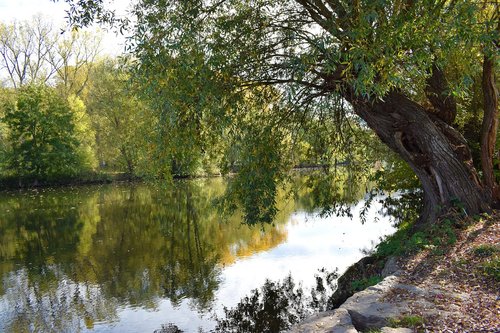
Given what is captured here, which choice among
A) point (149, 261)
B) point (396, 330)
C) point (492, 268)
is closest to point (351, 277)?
point (492, 268)

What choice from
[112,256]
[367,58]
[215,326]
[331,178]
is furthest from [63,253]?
[367,58]

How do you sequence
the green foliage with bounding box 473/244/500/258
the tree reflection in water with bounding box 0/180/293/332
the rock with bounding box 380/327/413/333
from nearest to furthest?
the rock with bounding box 380/327/413/333 → the green foliage with bounding box 473/244/500/258 → the tree reflection in water with bounding box 0/180/293/332

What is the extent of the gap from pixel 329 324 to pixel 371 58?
437cm

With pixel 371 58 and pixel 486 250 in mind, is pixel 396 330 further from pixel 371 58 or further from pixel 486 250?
pixel 371 58

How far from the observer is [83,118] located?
42656mm

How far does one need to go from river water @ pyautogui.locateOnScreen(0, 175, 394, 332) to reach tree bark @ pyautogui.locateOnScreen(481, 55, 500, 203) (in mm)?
4561

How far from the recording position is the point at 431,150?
926 centimetres

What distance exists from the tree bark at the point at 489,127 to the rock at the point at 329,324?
5.51 m

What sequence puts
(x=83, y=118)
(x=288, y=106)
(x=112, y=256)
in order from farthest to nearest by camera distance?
(x=83, y=118) < (x=112, y=256) < (x=288, y=106)

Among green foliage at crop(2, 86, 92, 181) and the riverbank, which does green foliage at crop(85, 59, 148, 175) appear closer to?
green foliage at crop(2, 86, 92, 181)

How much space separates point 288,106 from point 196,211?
12.9 m

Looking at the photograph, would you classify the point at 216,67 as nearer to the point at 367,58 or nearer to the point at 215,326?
the point at 367,58

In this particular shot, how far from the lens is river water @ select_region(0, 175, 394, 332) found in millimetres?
9566

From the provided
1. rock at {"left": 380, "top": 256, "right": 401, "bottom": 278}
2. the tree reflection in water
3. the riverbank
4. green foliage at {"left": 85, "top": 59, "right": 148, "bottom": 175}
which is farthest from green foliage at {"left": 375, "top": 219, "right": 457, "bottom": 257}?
green foliage at {"left": 85, "top": 59, "right": 148, "bottom": 175}
